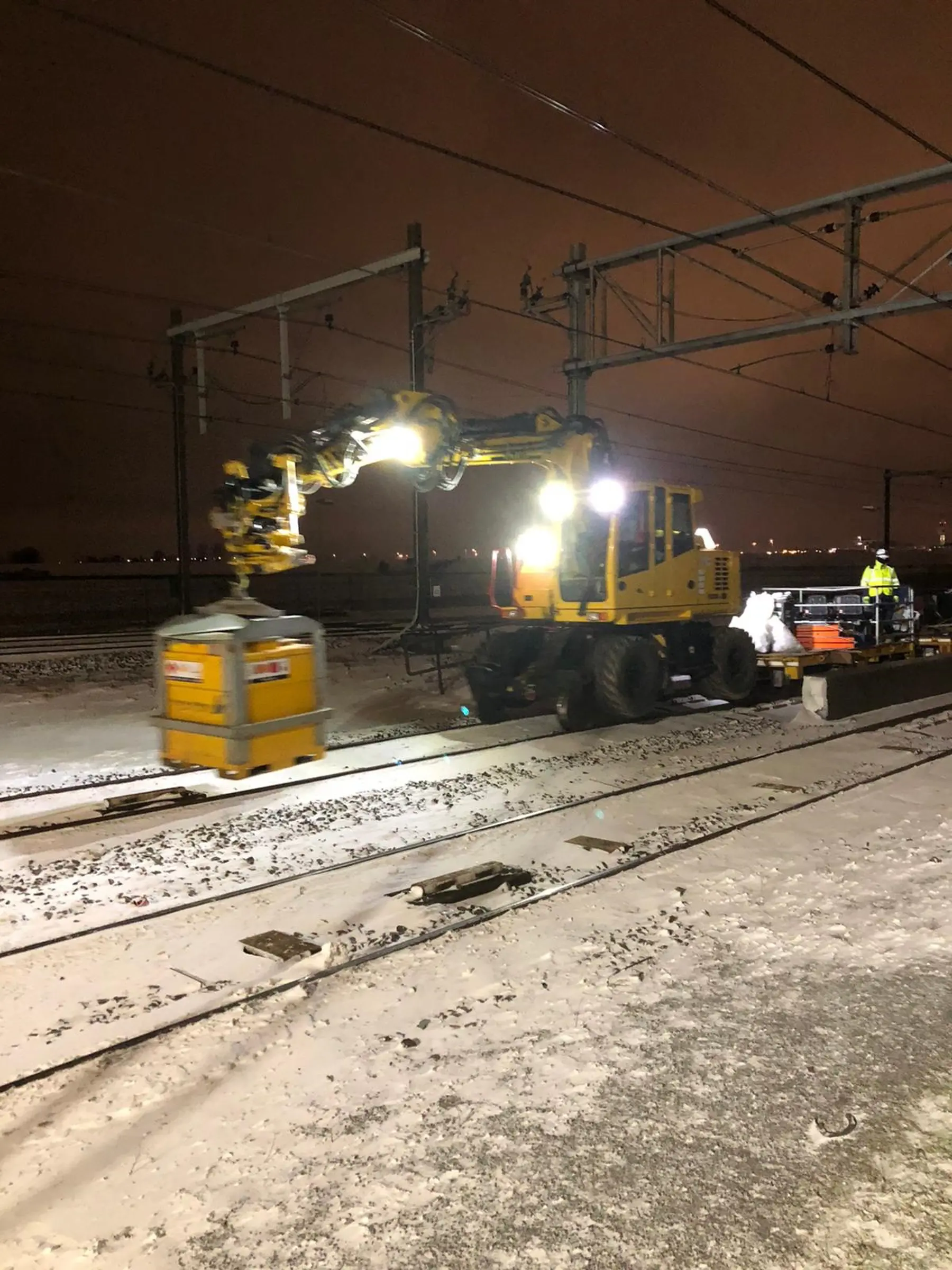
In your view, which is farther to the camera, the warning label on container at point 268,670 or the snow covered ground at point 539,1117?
the warning label on container at point 268,670

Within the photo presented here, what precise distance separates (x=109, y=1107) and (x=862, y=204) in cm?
1359

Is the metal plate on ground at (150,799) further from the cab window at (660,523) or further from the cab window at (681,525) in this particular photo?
the cab window at (681,525)

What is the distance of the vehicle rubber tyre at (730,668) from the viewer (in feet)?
47.5

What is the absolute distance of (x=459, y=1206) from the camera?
3301 mm

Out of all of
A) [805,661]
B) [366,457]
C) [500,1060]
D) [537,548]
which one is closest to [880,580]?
[805,661]

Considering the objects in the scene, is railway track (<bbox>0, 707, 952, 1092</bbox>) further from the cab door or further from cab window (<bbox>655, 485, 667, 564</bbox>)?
cab window (<bbox>655, 485, 667, 564</bbox>)

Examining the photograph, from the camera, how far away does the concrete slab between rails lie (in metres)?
13.6

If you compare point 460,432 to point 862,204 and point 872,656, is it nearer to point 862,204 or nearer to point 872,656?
point 862,204

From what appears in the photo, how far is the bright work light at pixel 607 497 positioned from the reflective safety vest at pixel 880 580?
7214mm

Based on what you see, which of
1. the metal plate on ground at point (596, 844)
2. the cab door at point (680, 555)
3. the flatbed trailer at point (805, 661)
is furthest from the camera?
the flatbed trailer at point (805, 661)

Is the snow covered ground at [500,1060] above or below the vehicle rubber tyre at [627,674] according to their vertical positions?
below

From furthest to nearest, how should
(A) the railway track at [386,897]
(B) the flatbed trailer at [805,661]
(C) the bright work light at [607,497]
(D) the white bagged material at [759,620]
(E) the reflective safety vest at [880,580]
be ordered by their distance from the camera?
(E) the reflective safety vest at [880,580] < (D) the white bagged material at [759,620] < (B) the flatbed trailer at [805,661] < (C) the bright work light at [607,497] < (A) the railway track at [386,897]

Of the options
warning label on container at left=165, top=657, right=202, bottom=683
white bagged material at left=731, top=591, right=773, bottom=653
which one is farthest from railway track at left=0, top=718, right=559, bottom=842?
white bagged material at left=731, top=591, right=773, bottom=653

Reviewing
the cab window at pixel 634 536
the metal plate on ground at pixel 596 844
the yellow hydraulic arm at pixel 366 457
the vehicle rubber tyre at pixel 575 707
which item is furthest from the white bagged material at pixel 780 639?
the metal plate on ground at pixel 596 844
